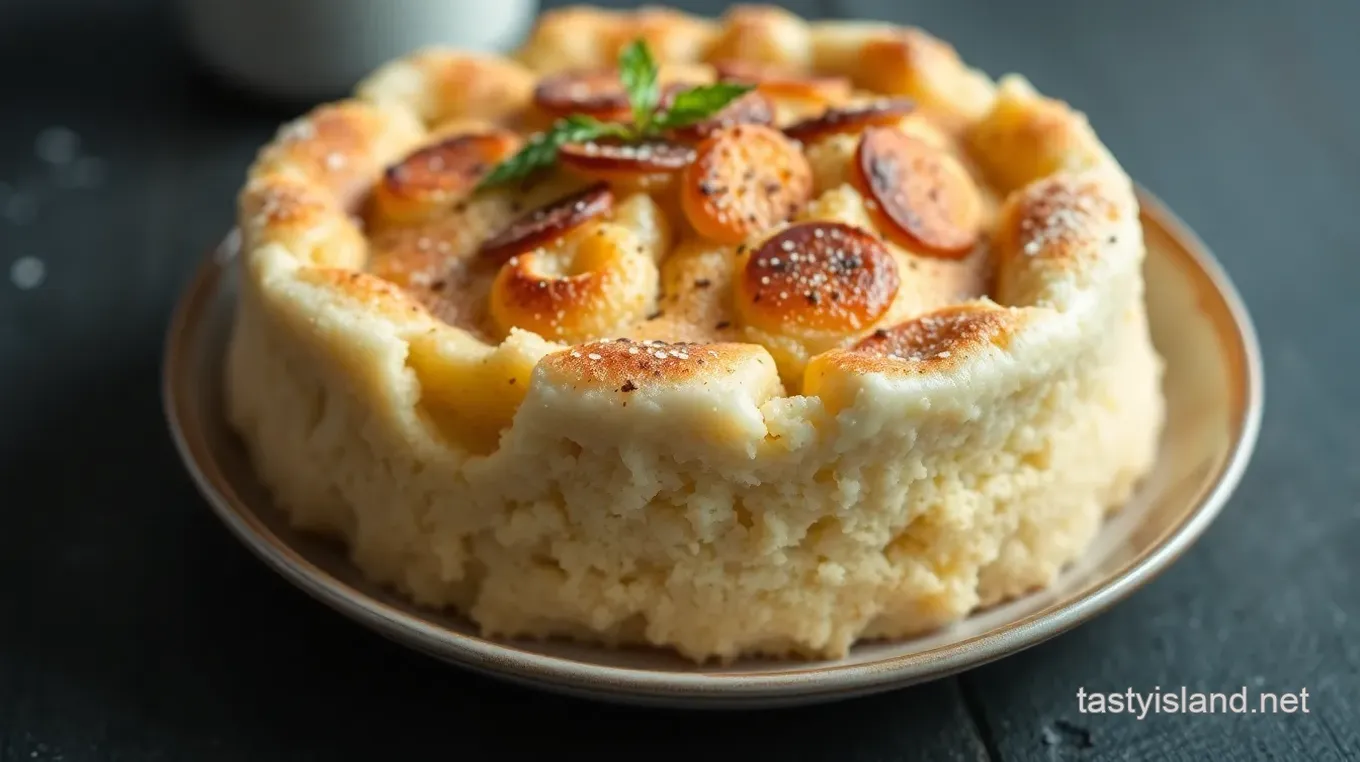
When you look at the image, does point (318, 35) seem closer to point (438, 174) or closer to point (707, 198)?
point (438, 174)

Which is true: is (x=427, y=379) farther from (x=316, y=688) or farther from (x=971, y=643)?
(x=971, y=643)

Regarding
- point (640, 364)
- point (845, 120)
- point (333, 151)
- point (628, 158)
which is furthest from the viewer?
point (333, 151)

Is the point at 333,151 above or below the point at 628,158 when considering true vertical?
below

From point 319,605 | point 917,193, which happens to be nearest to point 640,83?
point 917,193

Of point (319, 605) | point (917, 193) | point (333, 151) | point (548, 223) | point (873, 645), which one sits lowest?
point (319, 605)

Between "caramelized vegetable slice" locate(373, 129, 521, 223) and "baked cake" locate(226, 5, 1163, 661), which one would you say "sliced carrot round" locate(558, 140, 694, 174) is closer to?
"baked cake" locate(226, 5, 1163, 661)

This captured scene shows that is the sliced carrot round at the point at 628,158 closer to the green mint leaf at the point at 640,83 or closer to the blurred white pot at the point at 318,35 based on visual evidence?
the green mint leaf at the point at 640,83
